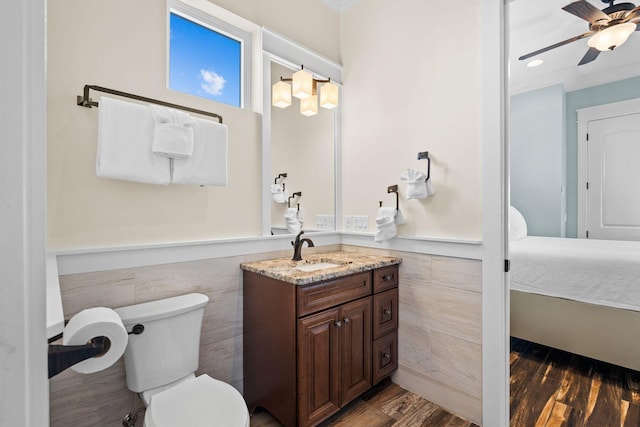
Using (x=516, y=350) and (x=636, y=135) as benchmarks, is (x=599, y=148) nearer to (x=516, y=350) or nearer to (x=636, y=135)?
(x=636, y=135)

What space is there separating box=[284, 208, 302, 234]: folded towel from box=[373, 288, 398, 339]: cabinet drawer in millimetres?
721

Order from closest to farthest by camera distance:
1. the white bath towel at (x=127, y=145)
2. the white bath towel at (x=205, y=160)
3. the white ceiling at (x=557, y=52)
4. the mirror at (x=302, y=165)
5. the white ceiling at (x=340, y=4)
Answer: the white bath towel at (x=127, y=145)
the white bath towel at (x=205, y=160)
the mirror at (x=302, y=165)
the white ceiling at (x=340, y=4)
the white ceiling at (x=557, y=52)

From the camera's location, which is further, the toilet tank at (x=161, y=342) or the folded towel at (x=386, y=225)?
the folded towel at (x=386, y=225)

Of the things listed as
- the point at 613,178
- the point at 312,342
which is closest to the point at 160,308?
the point at 312,342

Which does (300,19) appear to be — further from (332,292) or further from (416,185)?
(332,292)

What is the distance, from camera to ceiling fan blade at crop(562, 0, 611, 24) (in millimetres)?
2047

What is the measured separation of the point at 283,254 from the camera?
214cm

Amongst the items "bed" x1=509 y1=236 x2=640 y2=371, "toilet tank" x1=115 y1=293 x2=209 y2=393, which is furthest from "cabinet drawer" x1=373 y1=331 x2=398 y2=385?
"bed" x1=509 y1=236 x2=640 y2=371

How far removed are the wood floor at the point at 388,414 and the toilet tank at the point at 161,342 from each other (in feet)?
2.07

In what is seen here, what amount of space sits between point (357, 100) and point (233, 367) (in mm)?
2071

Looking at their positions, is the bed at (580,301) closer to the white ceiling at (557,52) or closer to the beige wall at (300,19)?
the white ceiling at (557,52)

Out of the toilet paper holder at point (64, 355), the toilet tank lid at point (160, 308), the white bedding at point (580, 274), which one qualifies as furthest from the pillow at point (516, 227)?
the toilet paper holder at point (64, 355)

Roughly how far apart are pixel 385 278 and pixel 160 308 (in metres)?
1.31

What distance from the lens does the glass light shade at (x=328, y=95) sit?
2277 mm
